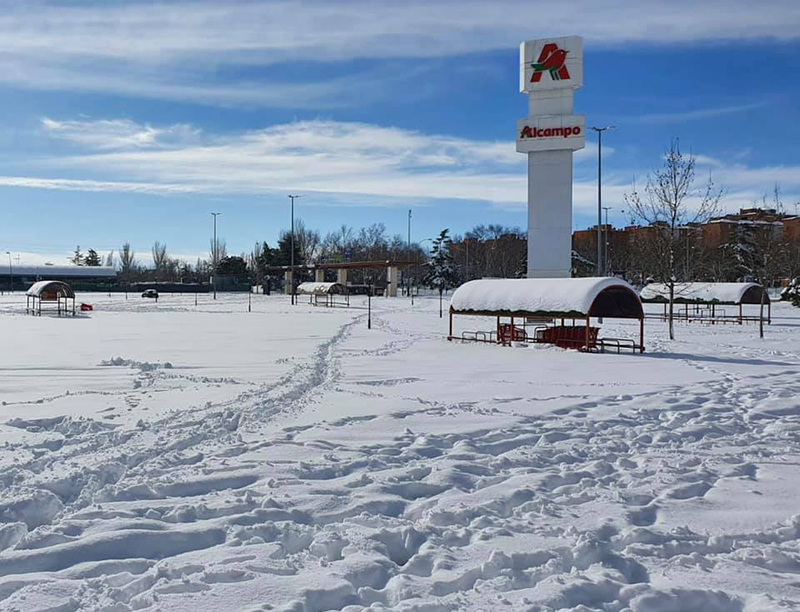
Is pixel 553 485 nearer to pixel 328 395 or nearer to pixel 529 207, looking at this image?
pixel 328 395

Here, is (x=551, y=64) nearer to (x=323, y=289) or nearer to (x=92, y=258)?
(x=323, y=289)

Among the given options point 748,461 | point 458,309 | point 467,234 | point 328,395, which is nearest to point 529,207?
point 458,309

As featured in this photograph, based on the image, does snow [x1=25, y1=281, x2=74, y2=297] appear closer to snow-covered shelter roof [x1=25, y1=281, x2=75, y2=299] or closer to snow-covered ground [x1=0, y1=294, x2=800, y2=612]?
snow-covered shelter roof [x1=25, y1=281, x2=75, y2=299]

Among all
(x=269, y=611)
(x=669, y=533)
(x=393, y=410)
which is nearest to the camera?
(x=269, y=611)

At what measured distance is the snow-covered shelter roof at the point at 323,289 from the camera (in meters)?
67.9

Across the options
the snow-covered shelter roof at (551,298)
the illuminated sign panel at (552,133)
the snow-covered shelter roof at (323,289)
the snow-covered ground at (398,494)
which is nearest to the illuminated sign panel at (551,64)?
the illuminated sign panel at (552,133)

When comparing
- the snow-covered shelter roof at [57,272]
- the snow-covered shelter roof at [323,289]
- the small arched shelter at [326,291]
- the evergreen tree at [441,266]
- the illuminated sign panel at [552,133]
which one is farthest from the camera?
the snow-covered shelter roof at [57,272]

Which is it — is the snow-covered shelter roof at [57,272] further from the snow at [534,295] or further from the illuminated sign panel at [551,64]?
the snow at [534,295]

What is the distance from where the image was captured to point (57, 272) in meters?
122

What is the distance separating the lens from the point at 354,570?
18.5ft

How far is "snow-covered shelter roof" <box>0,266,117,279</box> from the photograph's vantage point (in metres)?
118

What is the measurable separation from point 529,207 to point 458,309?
15.4 m

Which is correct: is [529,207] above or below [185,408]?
above

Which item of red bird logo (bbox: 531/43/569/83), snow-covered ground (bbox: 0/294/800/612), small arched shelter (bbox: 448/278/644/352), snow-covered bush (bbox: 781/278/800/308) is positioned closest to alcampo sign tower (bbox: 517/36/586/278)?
red bird logo (bbox: 531/43/569/83)
